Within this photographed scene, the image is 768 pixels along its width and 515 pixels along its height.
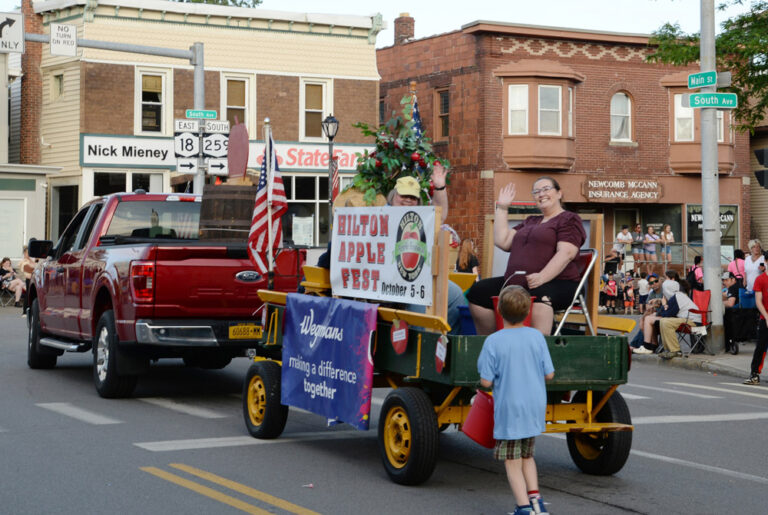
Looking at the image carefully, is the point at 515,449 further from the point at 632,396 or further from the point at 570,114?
the point at 570,114

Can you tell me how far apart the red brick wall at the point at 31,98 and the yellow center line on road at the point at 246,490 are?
27.8 m

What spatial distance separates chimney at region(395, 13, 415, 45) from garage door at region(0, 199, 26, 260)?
49.7 feet

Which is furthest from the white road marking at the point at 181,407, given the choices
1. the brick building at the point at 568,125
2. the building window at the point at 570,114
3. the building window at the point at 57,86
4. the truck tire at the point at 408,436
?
the building window at the point at 570,114

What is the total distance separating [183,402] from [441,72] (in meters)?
26.8

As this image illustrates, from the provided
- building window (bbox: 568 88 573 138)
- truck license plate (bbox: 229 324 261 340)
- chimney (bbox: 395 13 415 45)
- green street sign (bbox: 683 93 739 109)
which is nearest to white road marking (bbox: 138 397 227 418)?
truck license plate (bbox: 229 324 261 340)

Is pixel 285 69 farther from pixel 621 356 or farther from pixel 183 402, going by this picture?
pixel 621 356

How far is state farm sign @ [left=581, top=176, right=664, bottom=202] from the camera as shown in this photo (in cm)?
3641

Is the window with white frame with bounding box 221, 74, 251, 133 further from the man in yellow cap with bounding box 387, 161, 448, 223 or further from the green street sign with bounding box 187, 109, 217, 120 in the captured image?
the man in yellow cap with bounding box 387, 161, 448, 223

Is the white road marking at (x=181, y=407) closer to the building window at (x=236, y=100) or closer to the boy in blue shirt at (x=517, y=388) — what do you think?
the boy in blue shirt at (x=517, y=388)

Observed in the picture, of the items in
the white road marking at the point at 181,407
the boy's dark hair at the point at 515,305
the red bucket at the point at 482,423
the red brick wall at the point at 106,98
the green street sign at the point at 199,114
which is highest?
the red brick wall at the point at 106,98

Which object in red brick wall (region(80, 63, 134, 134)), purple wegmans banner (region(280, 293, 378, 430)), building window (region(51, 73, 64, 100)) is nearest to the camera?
purple wegmans banner (region(280, 293, 378, 430))

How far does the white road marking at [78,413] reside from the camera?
9.96 meters

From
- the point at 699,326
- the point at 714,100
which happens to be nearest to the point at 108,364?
the point at 699,326

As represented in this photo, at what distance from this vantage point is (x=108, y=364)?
1125 cm
